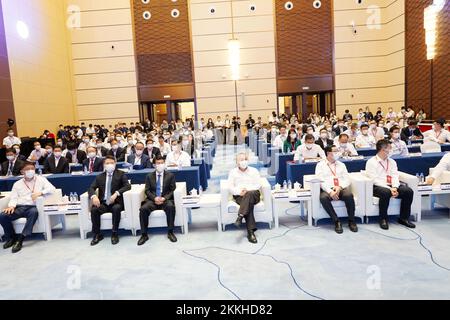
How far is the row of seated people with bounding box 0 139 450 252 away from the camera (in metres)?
5.20

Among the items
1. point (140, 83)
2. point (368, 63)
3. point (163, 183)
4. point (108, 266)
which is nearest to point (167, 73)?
point (140, 83)

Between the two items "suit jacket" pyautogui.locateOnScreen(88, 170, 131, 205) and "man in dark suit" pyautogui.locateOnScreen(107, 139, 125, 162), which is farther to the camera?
"man in dark suit" pyautogui.locateOnScreen(107, 139, 125, 162)

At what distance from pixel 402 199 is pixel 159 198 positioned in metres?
3.31

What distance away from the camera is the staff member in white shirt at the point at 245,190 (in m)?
5.13

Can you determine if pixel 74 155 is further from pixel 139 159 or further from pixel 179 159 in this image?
pixel 179 159

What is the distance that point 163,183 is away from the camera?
5.50m

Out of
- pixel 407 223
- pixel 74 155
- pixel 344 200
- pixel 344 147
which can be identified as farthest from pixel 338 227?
pixel 74 155

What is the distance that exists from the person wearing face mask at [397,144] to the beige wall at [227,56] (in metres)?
12.2

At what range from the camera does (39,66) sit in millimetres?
15922

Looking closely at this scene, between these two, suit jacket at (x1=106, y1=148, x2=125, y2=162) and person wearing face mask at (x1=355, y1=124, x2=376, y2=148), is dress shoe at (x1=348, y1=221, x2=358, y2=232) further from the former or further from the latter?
suit jacket at (x1=106, y1=148, x2=125, y2=162)

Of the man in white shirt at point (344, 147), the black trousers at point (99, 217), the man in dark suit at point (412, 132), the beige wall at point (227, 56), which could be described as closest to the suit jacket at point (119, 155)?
the black trousers at point (99, 217)

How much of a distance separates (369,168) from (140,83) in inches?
611

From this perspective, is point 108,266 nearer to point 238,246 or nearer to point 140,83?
point 238,246

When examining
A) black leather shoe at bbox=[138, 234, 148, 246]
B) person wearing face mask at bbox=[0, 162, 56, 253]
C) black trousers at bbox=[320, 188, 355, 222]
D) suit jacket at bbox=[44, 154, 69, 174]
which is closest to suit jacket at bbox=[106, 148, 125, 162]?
suit jacket at bbox=[44, 154, 69, 174]
